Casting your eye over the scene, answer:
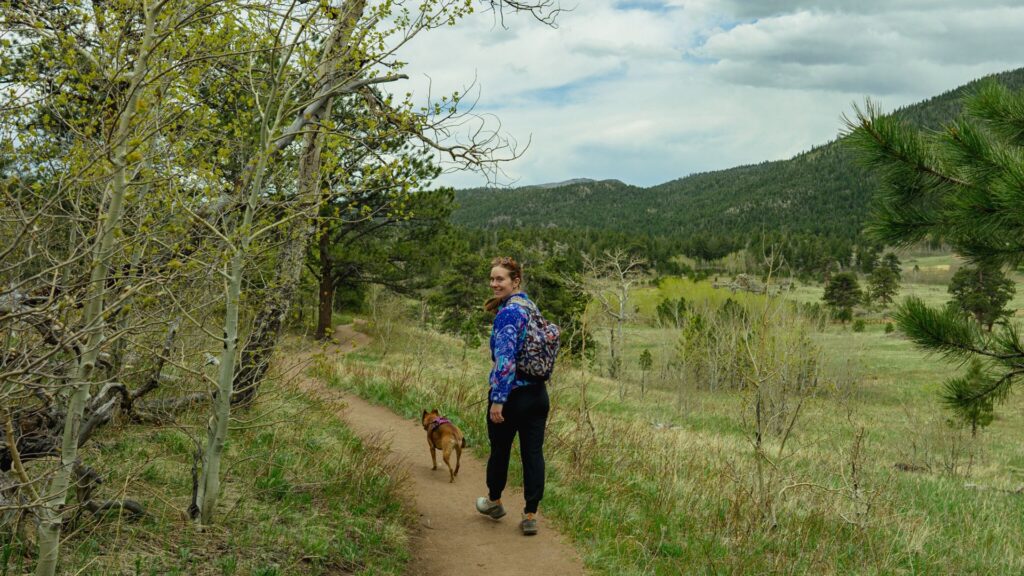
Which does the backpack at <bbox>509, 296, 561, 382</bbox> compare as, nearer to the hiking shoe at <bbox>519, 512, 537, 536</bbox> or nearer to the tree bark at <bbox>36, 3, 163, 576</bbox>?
the hiking shoe at <bbox>519, 512, 537, 536</bbox>

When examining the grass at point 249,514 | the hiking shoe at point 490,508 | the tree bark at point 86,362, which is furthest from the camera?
the hiking shoe at point 490,508

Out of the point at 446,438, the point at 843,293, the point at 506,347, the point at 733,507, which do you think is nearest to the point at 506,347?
the point at 506,347

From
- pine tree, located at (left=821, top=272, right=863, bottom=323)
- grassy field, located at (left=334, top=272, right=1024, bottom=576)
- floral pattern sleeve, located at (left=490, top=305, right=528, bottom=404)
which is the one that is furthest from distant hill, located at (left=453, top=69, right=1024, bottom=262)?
floral pattern sleeve, located at (left=490, top=305, right=528, bottom=404)

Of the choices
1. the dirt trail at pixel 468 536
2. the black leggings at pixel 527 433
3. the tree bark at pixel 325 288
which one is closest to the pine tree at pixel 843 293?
the tree bark at pixel 325 288

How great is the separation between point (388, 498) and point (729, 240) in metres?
119

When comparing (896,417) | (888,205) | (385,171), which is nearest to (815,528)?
(888,205)

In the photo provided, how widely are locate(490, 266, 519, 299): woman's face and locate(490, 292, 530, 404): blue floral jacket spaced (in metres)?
0.13

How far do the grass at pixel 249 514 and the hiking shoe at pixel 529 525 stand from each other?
90 cm

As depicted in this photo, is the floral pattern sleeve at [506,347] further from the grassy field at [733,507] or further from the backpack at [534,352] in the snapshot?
the grassy field at [733,507]

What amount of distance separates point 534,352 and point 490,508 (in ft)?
5.02

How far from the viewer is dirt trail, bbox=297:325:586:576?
448cm

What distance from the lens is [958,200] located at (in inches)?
197

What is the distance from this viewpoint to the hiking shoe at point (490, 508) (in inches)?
204

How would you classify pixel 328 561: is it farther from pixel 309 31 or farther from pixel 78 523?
pixel 309 31
